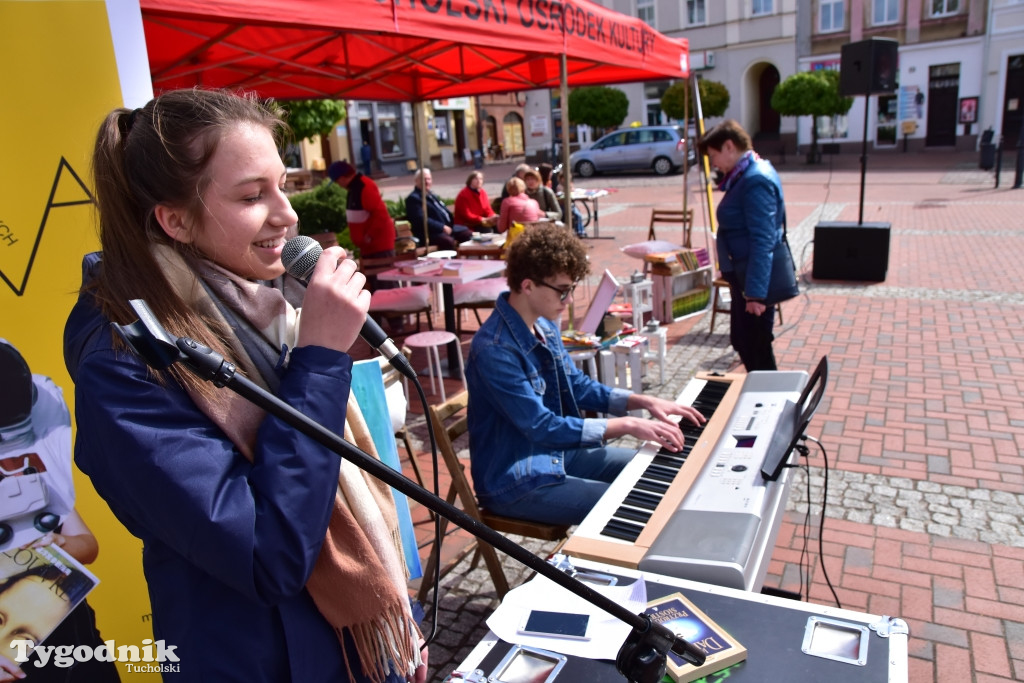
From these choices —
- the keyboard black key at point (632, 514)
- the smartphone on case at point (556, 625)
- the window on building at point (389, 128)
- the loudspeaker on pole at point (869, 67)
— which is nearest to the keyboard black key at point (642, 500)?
the keyboard black key at point (632, 514)

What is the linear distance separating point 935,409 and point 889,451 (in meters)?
0.83

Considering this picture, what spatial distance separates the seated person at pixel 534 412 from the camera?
2514 mm

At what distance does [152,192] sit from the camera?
3.42ft

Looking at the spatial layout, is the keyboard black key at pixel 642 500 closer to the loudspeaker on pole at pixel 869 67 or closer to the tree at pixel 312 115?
the loudspeaker on pole at pixel 869 67

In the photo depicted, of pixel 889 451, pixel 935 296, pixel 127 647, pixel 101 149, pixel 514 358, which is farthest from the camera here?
pixel 935 296

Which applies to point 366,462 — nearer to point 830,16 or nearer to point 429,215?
point 429,215

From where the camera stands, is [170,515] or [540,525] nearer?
[170,515]

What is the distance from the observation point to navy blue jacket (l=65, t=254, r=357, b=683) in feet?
3.09

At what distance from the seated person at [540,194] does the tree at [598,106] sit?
18.4 m

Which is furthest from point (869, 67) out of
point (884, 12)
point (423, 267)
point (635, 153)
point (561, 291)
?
point (884, 12)

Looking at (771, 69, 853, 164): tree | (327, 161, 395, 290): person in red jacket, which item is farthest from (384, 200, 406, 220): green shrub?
(771, 69, 853, 164): tree

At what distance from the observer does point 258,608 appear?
108 centimetres

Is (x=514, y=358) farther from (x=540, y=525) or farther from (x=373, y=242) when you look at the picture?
(x=373, y=242)

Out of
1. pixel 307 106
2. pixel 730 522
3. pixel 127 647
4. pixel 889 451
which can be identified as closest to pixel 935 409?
pixel 889 451
